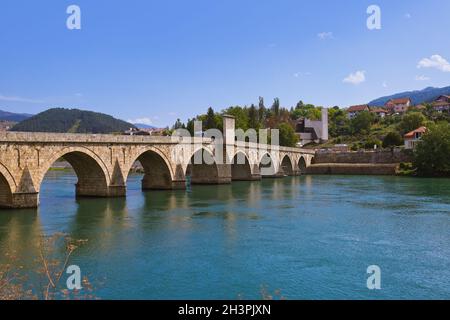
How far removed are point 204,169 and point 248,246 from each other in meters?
34.9

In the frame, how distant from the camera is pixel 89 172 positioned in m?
35.7

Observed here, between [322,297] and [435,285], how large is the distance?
158 inches

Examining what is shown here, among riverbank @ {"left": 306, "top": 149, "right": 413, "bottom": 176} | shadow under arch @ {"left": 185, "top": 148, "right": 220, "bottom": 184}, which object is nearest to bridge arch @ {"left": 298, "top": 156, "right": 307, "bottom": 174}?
riverbank @ {"left": 306, "top": 149, "right": 413, "bottom": 176}

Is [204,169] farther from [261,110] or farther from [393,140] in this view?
[261,110]

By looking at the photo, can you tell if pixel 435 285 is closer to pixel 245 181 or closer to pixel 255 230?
pixel 255 230

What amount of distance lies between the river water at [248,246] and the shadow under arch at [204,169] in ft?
57.0

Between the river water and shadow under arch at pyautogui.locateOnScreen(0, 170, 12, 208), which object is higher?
shadow under arch at pyautogui.locateOnScreen(0, 170, 12, 208)

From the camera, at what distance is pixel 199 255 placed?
58.6 feet

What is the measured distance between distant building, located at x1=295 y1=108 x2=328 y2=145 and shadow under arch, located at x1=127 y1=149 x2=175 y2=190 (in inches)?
3056

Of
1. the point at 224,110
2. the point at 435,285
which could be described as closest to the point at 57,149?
the point at 435,285

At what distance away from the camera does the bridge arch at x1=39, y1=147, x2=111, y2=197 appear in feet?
109

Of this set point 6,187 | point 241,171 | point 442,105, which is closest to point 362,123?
point 442,105

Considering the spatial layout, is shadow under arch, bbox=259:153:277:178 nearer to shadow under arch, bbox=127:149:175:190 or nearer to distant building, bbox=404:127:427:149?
shadow under arch, bbox=127:149:175:190

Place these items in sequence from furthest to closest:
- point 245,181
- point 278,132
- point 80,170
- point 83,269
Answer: point 278,132
point 245,181
point 80,170
point 83,269
